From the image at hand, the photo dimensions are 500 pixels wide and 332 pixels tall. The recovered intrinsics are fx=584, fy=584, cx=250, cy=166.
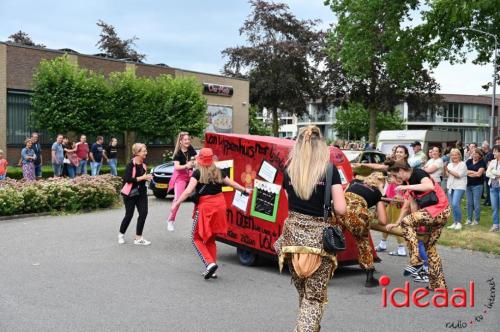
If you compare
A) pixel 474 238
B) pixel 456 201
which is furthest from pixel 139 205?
pixel 456 201

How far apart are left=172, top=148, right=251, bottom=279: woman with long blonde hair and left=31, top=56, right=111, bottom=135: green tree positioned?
778 inches

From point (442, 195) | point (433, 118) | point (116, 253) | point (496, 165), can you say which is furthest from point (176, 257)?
point (433, 118)

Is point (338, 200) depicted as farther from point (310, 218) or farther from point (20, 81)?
point (20, 81)

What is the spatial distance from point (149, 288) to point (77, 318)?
137 cm

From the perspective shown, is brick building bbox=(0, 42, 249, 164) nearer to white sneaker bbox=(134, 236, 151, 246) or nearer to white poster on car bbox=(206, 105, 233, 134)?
white poster on car bbox=(206, 105, 233, 134)

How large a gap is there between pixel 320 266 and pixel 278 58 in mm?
43995

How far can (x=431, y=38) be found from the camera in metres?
23.0

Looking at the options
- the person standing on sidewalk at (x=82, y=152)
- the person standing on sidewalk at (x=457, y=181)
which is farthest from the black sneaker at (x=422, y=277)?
the person standing on sidewalk at (x=82, y=152)

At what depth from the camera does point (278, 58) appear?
47.5m

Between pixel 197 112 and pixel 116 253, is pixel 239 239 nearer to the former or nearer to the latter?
pixel 116 253

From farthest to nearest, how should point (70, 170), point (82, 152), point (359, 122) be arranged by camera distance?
point (359, 122) → point (82, 152) → point (70, 170)

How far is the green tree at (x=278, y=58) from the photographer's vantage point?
4744 cm

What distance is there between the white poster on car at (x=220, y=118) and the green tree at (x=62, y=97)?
1311 centimetres

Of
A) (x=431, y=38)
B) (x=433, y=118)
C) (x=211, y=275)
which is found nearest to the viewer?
(x=211, y=275)
